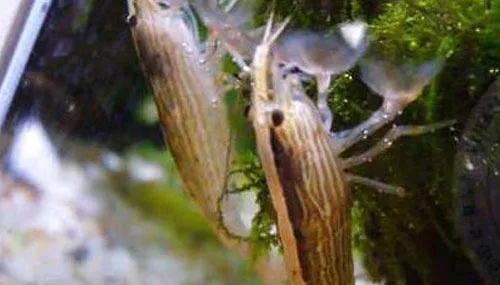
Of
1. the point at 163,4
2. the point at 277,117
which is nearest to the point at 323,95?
the point at 277,117

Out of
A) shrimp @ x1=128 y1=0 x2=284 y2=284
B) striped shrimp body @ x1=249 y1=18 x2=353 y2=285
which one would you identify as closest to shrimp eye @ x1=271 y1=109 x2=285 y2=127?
striped shrimp body @ x1=249 y1=18 x2=353 y2=285

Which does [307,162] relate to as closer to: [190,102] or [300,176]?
[300,176]

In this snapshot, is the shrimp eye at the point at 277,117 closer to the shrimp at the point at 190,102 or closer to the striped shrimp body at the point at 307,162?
the striped shrimp body at the point at 307,162

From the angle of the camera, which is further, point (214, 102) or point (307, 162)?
point (214, 102)

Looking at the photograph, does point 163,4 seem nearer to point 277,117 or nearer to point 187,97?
point 187,97

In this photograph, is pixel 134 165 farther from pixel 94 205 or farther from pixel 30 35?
pixel 30 35

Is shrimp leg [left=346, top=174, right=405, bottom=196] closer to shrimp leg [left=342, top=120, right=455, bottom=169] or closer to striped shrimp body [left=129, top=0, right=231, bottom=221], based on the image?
shrimp leg [left=342, top=120, right=455, bottom=169]

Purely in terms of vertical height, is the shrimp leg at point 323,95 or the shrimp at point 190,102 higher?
the shrimp leg at point 323,95

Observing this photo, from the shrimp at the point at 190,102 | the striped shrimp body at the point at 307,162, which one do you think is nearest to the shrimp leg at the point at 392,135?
the striped shrimp body at the point at 307,162
